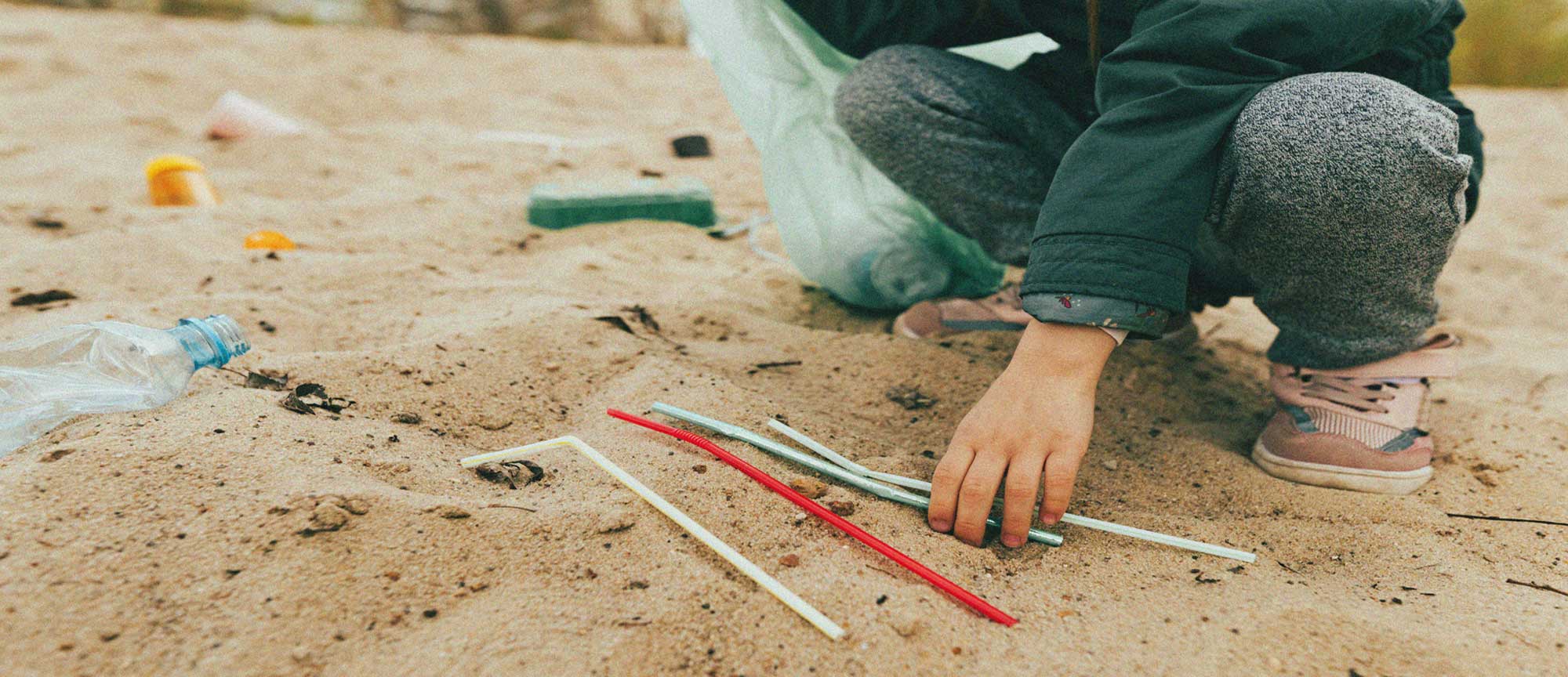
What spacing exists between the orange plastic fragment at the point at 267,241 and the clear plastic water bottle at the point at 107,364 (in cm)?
62

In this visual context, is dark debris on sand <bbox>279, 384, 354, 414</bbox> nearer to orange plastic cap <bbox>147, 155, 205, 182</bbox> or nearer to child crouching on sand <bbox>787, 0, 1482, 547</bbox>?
child crouching on sand <bbox>787, 0, 1482, 547</bbox>

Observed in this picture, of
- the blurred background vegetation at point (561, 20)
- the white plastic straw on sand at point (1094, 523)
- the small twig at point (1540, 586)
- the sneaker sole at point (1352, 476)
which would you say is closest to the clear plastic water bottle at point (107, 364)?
the white plastic straw on sand at point (1094, 523)

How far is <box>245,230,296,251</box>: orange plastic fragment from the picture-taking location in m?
1.63

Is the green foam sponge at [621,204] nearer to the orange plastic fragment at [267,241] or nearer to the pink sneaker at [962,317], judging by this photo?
the orange plastic fragment at [267,241]

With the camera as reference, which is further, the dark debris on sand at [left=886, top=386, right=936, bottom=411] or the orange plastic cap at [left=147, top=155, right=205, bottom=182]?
the orange plastic cap at [left=147, top=155, right=205, bottom=182]

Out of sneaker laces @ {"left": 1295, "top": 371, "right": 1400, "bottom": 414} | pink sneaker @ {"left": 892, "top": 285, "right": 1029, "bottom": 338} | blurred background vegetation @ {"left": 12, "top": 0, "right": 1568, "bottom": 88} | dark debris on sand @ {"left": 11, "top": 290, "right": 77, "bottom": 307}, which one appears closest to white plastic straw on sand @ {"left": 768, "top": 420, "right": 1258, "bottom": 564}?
sneaker laces @ {"left": 1295, "top": 371, "right": 1400, "bottom": 414}

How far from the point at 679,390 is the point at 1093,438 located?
0.57m

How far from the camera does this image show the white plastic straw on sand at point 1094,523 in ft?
2.86

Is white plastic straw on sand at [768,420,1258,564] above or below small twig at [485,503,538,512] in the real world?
below

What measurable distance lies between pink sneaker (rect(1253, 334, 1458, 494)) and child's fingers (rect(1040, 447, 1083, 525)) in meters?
0.45

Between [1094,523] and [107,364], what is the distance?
1.16m

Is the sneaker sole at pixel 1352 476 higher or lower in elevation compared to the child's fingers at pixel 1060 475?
lower

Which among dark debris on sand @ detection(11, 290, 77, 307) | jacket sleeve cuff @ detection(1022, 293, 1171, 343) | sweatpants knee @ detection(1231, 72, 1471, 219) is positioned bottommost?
dark debris on sand @ detection(11, 290, 77, 307)

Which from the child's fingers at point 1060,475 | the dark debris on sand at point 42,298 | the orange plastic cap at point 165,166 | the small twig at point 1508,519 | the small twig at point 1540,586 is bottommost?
the small twig at point 1508,519
